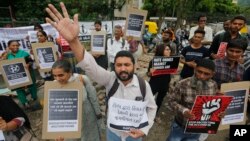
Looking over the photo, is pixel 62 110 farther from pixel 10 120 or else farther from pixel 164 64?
pixel 164 64

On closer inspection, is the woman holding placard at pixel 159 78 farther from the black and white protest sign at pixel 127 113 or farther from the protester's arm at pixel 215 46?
the black and white protest sign at pixel 127 113

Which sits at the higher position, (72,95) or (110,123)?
(72,95)

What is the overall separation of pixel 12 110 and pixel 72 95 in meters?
0.57

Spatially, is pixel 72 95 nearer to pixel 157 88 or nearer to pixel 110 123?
pixel 110 123

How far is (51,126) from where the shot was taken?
287 centimetres

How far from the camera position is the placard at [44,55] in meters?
Answer: 5.27

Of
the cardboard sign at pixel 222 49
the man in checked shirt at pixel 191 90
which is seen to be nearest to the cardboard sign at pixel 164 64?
the cardboard sign at pixel 222 49

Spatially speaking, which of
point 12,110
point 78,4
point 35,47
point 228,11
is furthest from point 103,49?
point 228,11

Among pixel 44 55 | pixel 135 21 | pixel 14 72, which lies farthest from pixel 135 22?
pixel 14 72

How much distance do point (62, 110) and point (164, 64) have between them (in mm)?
2439

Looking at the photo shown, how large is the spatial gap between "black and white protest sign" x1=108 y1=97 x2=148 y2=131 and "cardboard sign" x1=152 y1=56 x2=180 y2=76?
2117mm

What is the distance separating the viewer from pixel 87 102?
331 centimetres

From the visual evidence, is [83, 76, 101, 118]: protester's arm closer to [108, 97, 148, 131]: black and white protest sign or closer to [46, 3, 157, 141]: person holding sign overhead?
[46, 3, 157, 141]: person holding sign overhead

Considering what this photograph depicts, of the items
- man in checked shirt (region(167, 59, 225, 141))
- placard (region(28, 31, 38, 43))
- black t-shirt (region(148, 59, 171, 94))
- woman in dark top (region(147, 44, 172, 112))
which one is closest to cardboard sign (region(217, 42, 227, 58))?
woman in dark top (region(147, 44, 172, 112))
